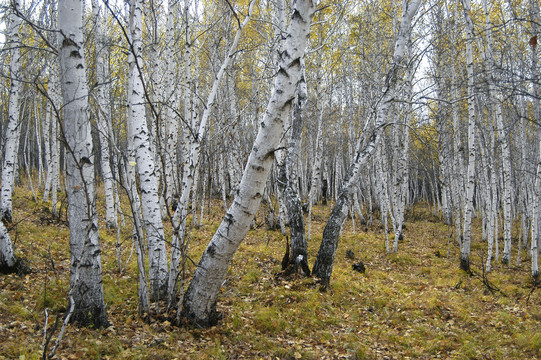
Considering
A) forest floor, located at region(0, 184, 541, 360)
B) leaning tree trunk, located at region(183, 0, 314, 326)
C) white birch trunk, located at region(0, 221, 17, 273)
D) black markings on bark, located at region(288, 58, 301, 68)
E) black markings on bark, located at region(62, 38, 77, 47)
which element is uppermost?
black markings on bark, located at region(62, 38, 77, 47)

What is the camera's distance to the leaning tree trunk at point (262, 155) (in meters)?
3.19

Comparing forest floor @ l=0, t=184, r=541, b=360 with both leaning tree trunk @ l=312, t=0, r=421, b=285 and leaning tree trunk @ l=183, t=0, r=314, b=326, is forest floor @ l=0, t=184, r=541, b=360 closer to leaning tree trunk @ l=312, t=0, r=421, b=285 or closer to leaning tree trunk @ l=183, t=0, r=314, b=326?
leaning tree trunk @ l=312, t=0, r=421, b=285

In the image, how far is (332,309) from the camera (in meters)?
5.41

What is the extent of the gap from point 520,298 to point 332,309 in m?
4.38

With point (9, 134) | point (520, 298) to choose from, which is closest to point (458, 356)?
point (520, 298)

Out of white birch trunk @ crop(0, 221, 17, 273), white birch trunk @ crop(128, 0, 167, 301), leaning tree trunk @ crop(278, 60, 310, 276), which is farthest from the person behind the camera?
leaning tree trunk @ crop(278, 60, 310, 276)

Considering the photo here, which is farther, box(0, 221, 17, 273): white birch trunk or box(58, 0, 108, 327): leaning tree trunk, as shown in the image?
box(0, 221, 17, 273): white birch trunk

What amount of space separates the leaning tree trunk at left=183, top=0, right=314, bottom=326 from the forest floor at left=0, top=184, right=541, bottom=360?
0.88 meters

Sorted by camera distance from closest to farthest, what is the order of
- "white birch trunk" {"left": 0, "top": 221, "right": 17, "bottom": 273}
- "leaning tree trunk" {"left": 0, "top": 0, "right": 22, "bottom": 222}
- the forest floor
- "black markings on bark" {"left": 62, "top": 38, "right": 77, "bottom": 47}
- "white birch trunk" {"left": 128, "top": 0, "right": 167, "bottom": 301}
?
"black markings on bark" {"left": 62, "top": 38, "right": 77, "bottom": 47} → the forest floor → "white birch trunk" {"left": 128, "top": 0, "right": 167, "bottom": 301} → "white birch trunk" {"left": 0, "top": 221, "right": 17, "bottom": 273} → "leaning tree trunk" {"left": 0, "top": 0, "right": 22, "bottom": 222}

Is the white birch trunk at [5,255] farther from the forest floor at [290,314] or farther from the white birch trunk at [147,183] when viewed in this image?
the white birch trunk at [147,183]

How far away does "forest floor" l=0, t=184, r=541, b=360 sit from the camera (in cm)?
347

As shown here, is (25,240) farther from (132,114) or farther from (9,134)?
(132,114)

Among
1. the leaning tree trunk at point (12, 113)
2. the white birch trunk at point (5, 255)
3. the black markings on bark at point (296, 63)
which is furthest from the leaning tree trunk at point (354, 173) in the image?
the leaning tree trunk at point (12, 113)

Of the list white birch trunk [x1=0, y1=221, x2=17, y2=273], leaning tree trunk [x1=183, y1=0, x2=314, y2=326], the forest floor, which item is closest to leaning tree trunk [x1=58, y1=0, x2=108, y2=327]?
the forest floor
